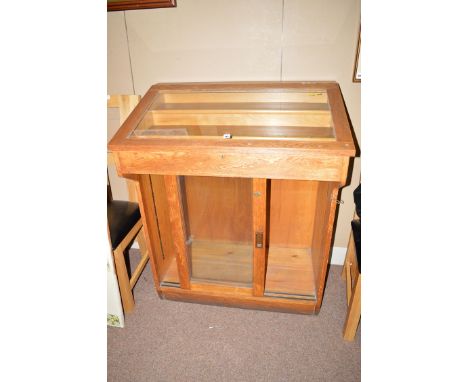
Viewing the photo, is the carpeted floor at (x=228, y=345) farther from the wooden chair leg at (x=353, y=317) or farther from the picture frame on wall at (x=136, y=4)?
the picture frame on wall at (x=136, y=4)

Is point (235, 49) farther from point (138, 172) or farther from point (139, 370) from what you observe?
point (139, 370)

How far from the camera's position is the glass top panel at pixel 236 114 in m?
1.43

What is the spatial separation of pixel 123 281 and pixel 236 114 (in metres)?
1.15

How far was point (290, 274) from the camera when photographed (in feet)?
6.16

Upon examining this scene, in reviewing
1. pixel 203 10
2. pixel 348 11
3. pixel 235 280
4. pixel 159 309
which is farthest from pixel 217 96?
pixel 159 309

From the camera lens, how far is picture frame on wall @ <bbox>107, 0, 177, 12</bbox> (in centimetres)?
154

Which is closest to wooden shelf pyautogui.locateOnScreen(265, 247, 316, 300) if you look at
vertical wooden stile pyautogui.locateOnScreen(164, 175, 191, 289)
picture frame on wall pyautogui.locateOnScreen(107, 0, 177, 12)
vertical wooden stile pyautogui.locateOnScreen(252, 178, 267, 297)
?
vertical wooden stile pyautogui.locateOnScreen(252, 178, 267, 297)

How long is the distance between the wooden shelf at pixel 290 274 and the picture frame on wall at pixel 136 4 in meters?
1.64

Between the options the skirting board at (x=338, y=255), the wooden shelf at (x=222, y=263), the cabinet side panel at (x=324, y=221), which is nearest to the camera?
the cabinet side panel at (x=324, y=221)

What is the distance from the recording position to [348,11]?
57.4 inches

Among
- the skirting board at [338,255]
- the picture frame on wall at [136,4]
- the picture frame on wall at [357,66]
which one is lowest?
the skirting board at [338,255]

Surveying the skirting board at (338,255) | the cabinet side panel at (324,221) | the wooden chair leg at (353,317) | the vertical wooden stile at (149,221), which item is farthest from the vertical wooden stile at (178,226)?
the skirting board at (338,255)

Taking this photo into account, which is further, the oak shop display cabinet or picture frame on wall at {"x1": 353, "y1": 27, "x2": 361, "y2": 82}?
picture frame on wall at {"x1": 353, "y1": 27, "x2": 361, "y2": 82}

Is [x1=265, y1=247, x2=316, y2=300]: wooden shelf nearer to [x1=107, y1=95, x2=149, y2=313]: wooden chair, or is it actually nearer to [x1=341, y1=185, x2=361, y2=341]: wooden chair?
[x1=341, y1=185, x2=361, y2=341]: wooden chair
